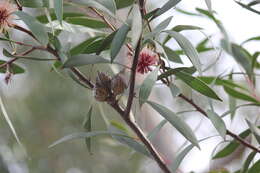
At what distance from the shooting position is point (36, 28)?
608mm

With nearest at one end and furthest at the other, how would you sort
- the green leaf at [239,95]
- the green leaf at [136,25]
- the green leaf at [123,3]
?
1. the green leaf at [136,25]
2. the green leaf at [123,3]
3. the green leaf at [239,95]

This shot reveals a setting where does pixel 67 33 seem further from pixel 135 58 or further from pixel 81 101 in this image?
pixel 81 101

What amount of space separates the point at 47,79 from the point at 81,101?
0.70 ft

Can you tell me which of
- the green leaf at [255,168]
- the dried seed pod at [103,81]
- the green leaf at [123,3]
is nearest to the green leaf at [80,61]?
the dried seed pod at [103,81]

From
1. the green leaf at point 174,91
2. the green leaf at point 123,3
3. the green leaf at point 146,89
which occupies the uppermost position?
the green leaf at point 123,3

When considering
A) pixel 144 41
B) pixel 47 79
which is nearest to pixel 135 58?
pixel 144 41

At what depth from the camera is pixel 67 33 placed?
77 centimetres

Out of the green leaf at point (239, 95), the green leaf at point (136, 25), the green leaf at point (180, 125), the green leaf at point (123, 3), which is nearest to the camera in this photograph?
the green leaf at point (136, 25)

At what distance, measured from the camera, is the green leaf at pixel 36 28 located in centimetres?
60

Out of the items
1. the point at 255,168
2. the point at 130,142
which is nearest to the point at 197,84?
the point at 130,142

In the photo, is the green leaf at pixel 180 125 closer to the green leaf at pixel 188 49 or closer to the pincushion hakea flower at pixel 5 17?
the green leaf at pixel 188 49

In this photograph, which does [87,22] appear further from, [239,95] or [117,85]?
[239,95]

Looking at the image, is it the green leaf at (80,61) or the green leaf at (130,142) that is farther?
the green leaf at (130,142)

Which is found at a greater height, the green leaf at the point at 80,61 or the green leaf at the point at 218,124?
the green leaf at the point at 80,61
